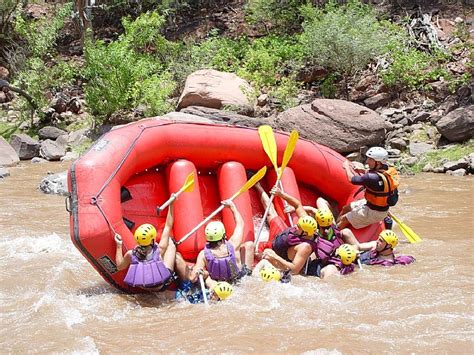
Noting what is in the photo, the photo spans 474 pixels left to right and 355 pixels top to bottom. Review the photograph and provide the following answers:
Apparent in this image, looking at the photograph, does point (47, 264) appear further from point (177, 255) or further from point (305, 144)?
point (305, 144)

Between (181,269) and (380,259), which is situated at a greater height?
(181,269)

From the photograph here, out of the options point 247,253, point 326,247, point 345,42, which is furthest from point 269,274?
point 345,42

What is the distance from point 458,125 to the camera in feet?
33.7

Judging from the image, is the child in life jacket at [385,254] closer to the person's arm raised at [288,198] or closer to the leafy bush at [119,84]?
the person's arm raised at [288,198]

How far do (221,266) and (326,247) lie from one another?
3.61 feet

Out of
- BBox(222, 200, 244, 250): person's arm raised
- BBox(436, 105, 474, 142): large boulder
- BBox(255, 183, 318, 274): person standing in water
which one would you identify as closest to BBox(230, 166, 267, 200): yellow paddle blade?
BBox(222, 200, 244, 250): person's arm raised

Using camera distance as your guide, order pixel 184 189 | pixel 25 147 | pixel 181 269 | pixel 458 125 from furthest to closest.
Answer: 1. pixel 25 147
2. pixel 458 125
3. pixel 184 189
4. pixel 181 269

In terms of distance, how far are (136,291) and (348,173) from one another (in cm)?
243

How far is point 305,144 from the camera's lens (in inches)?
223

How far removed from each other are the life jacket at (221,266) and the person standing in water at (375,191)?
157cm

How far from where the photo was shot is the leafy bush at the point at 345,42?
12211mm

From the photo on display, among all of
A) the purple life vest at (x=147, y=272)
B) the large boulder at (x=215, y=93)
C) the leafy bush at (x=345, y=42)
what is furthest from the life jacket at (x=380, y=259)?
the leafy bush at (x=345, y=42)

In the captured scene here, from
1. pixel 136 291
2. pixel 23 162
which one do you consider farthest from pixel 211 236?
pixel 23 162

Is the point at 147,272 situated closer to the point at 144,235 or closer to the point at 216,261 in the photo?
the point at 144,235
